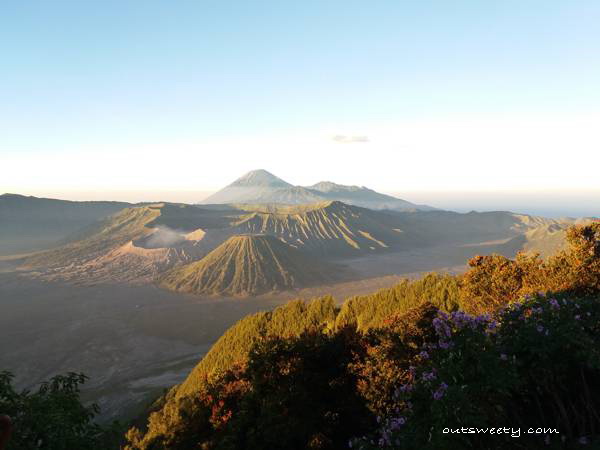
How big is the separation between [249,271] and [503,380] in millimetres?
87022

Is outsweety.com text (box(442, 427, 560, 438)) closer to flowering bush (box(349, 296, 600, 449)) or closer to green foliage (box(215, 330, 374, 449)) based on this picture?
flowering bush (box(349, 296, 600, 449))

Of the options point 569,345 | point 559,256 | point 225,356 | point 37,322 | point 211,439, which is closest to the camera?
point 569,345

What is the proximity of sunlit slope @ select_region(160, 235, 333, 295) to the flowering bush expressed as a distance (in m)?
76.9

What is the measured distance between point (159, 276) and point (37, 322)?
115 ft

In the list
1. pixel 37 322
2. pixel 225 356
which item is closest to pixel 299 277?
pixel 37 322

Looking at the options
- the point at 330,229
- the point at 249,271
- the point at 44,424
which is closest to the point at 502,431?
the point at 44,424

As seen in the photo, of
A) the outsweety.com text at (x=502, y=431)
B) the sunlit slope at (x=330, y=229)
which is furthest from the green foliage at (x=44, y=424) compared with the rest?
the sunlit slope at (x=330, y=229)

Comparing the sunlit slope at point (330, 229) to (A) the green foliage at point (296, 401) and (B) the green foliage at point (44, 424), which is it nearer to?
(A) the green foliage at point (296, 401)

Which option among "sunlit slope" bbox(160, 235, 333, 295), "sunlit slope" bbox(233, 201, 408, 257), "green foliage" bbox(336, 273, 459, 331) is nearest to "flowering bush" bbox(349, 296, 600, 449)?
"green foliage" bbox(336, 273, 459, 331)

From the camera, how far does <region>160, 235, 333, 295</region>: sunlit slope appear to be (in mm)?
86562

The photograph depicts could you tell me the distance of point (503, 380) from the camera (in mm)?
6910

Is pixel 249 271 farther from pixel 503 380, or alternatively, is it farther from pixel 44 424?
pixel 503 380

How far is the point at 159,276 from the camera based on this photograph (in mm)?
95750

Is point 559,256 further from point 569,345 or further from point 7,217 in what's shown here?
point 7,217
